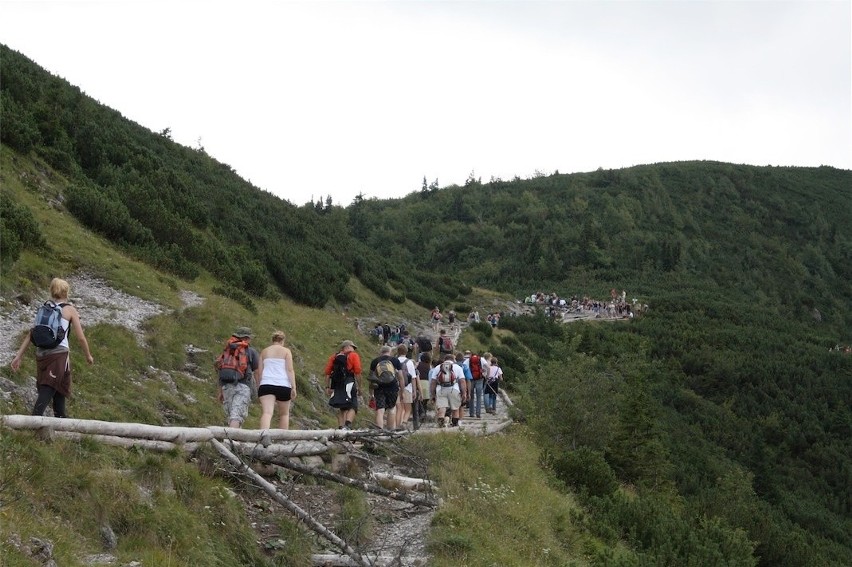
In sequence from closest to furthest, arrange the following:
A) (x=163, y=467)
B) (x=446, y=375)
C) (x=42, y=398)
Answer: (x=163, y=467) < (x=42, y=398) < (x=446, y=375)

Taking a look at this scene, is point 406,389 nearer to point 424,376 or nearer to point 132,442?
point 424,376

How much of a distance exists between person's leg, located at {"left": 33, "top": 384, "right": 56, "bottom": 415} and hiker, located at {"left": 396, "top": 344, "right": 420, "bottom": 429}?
6.25m

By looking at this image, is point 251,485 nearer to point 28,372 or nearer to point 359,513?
point 359,513

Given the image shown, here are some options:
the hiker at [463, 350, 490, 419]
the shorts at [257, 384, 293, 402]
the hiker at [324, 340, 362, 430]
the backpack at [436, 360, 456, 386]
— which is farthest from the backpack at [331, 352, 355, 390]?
the hiker at [463, 350, 490, 419]

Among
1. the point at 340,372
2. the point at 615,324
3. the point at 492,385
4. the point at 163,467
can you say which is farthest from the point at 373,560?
the point at 615,324

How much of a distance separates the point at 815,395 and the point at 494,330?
59.3 feet

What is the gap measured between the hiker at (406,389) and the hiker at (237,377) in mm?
4068

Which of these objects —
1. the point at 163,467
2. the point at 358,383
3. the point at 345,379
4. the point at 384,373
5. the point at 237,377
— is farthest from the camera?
the point at 358,383

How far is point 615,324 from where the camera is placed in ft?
153

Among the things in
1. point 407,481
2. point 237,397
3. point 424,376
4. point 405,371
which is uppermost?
point 405,371

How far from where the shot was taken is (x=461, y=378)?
14836mm

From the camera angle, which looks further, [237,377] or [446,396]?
[446,396]

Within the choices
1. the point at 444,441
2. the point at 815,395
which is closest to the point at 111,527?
the point at 444,441

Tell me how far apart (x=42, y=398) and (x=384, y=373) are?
213 inches
